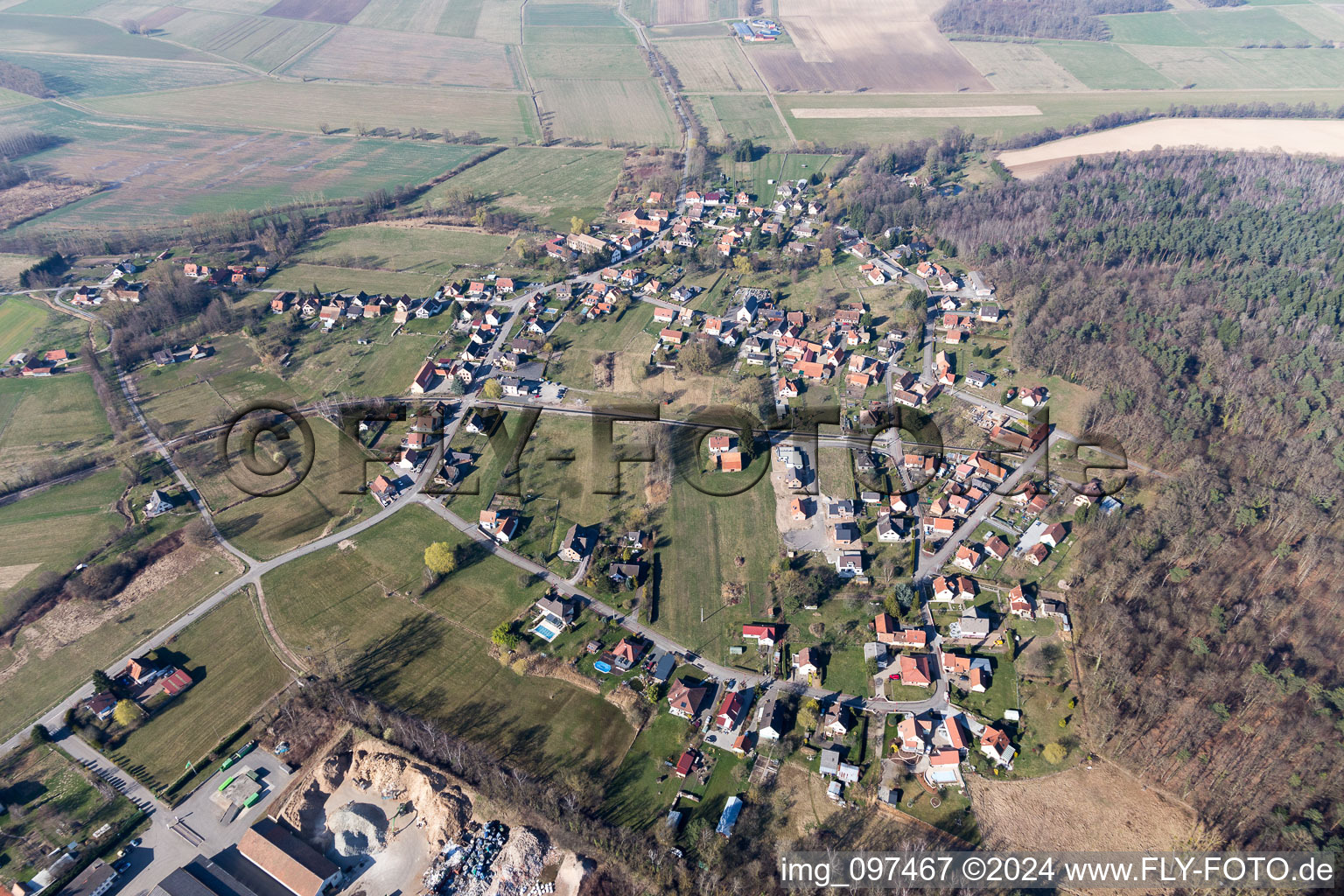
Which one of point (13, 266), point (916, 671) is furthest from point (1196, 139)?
point (13, 266)

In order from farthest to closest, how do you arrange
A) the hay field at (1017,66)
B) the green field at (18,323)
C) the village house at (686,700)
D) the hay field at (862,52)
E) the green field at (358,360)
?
1. the hay field at (862,52)
2. the hay field at (1017,66)
3. the green field at (18,323)
4. the green field at (358,360)
5. the village house at (686,700)

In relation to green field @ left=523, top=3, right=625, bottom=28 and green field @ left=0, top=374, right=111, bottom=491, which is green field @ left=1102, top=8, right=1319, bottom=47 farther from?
green field @ left=0, top=374, right=111, bottom=491

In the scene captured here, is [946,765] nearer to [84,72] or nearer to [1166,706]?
[1166,706]

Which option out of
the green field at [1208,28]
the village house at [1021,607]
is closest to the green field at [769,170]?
the village house at [1021,607]

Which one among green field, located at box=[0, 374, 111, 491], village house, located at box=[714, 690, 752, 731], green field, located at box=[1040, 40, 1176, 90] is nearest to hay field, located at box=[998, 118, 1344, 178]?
green field, located at box=[1040, 40, 1176, 90]

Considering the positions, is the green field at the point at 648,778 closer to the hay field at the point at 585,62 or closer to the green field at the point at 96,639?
the green field at the point at 96,639

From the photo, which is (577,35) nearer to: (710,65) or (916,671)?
(710,65)
